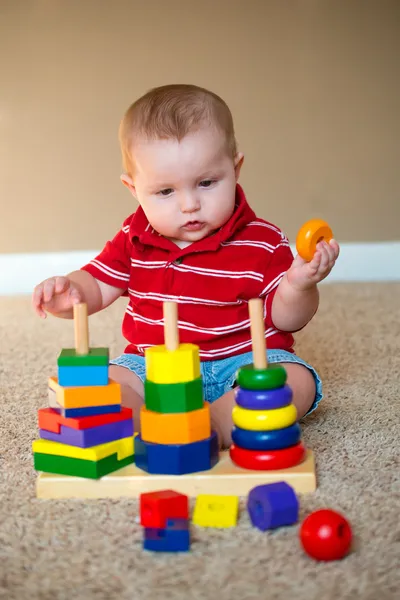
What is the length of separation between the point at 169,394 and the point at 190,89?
0.47 metres

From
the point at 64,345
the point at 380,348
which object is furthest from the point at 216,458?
the point at 64,345

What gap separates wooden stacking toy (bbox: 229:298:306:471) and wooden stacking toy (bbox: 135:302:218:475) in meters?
0.04

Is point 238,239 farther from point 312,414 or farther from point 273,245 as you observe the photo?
point 312,414

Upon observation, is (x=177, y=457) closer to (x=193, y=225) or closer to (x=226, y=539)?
(x=226, y=539)

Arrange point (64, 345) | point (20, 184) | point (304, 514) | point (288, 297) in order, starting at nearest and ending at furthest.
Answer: point (304, 514) < point (288, 297) < point (64, 345) < point (20, 184)

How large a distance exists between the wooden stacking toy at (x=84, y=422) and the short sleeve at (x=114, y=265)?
31 centimetres

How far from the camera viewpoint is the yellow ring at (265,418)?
81 centimetres

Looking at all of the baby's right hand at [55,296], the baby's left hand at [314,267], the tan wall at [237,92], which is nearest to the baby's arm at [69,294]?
the baby's right hand at [55,296]

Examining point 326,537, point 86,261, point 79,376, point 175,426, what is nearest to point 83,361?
point 79,376

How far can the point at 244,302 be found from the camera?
1098 mm

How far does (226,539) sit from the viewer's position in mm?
716

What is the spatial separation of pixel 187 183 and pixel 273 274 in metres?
0.18

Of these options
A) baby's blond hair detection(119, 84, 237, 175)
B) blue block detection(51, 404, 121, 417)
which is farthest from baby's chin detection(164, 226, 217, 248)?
blue block detection(51, 404, 121, 417)

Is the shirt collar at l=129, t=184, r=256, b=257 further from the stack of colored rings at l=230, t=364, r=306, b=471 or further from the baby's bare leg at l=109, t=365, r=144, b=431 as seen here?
the stack of colored rings at l=230, t=364, r=306, b=471
